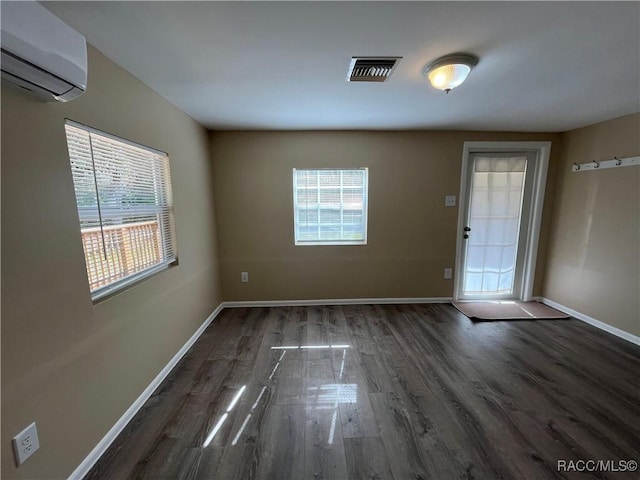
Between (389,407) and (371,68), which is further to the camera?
(389,407)

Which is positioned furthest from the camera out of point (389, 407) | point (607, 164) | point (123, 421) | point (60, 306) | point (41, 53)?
point (607, 164)

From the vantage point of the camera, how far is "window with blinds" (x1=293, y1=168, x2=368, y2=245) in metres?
3.17

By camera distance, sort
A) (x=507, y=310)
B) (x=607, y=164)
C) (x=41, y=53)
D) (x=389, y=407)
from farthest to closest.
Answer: (x=507, y=310) → (x=607, y=164) → (x=389, y=407) → (x=41, y=53)

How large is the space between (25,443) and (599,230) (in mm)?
4643

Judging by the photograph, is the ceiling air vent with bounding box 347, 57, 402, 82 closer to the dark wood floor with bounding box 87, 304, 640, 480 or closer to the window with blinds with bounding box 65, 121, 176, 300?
the window with blinds with bounding box 65, 121, 176, 300

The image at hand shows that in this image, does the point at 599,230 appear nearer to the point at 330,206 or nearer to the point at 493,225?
the point at 493,225

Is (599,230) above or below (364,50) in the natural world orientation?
below

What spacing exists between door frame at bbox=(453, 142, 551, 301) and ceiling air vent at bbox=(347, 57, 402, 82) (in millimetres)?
2012

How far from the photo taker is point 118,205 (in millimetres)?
1560

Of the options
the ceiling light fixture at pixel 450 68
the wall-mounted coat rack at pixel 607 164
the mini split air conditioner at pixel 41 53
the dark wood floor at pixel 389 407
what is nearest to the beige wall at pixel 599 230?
the wall-mounted coat rack at pixel 607 164

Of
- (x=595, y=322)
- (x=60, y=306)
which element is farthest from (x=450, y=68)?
(x=595, y=322)

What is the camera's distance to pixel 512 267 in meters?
3.40

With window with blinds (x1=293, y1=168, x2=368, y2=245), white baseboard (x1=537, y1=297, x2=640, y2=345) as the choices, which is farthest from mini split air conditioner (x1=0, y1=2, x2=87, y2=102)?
white baseboard (x1=537, y1=297, x2=640, y2=345)

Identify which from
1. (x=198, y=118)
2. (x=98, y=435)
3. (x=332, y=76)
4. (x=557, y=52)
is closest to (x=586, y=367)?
(x=557, y=52)
